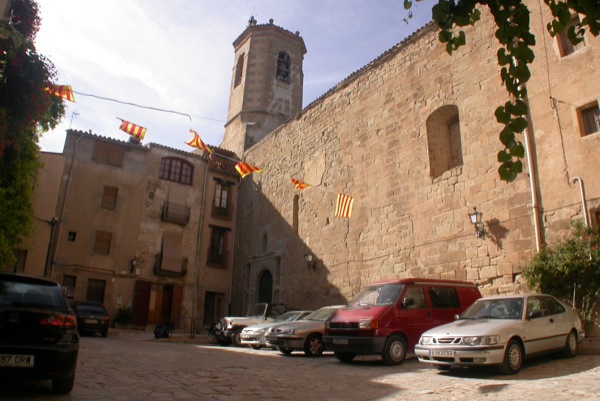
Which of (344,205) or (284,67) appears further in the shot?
(284,67)

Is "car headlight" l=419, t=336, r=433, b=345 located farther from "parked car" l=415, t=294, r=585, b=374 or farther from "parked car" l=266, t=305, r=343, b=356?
"parked car" l=266, t=305, r=343, b=356

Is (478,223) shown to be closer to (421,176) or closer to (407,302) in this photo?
(421,176)

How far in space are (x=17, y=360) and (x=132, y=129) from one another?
15.4m

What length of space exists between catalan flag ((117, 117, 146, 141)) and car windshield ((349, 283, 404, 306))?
12594 mm

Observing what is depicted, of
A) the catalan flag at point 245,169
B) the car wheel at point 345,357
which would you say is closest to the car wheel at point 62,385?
the car wheel at point 345,357

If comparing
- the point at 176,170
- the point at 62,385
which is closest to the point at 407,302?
the point at 62,385

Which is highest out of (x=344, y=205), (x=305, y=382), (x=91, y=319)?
(x=344, y=205)

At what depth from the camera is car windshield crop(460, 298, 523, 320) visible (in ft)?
23.5

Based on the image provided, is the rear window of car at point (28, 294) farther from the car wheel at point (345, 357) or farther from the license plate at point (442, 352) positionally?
the car wheel at point (345, 357)

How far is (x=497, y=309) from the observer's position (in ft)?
24.4

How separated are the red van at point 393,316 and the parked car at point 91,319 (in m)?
8.98

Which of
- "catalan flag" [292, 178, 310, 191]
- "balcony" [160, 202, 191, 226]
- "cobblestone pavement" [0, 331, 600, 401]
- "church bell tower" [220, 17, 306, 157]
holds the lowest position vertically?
"cobblestone pavement" [0, 331, 600, 401]

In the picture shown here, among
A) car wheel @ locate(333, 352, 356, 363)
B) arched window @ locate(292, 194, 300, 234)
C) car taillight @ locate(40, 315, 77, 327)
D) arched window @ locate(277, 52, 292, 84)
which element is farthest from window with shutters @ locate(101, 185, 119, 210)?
car taillight @ locate(40, 315, 77, 327)

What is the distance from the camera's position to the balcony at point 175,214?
20891 millimetres
